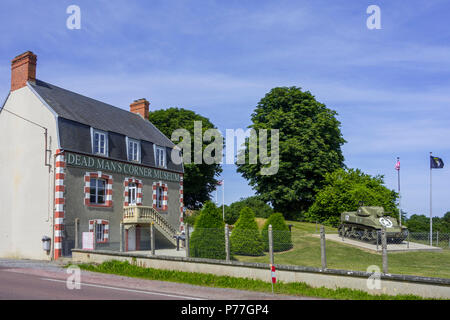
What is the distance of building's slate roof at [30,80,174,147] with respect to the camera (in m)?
24.0

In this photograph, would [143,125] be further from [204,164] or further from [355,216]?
[355,216]

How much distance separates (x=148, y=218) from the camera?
26.1 meters

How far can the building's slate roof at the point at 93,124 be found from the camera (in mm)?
22984

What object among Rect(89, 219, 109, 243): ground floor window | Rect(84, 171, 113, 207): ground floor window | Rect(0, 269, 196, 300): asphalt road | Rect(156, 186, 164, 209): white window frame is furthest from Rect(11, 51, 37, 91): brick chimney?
Rect(0, 269, 196, 300): asphalt road

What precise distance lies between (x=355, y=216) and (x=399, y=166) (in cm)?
1124

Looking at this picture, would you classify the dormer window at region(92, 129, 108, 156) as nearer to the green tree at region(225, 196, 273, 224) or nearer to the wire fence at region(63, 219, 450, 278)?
the wire fence at region(63, 219, 450, 278)

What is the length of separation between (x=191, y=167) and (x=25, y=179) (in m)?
20.3

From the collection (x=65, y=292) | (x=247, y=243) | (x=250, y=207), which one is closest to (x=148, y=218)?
(x=247, y=243)

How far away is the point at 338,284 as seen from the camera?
453 inches

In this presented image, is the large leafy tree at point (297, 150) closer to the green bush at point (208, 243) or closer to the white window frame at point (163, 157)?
the white window frame at point (163, 157)

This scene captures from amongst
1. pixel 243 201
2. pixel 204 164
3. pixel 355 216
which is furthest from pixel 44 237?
pixel 243 201

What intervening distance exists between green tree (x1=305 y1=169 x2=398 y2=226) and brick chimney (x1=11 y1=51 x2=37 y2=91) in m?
25.9

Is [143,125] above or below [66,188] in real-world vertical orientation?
above

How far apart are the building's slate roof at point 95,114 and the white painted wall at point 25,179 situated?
1.02 m
